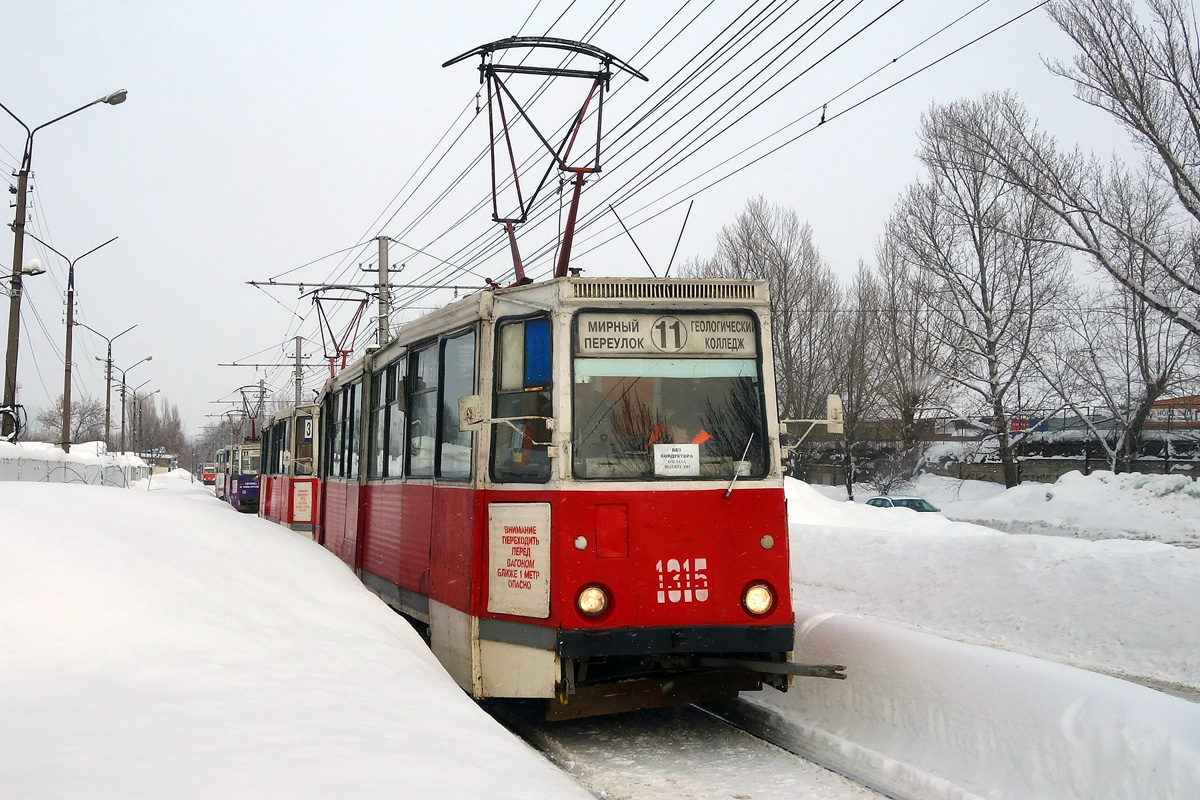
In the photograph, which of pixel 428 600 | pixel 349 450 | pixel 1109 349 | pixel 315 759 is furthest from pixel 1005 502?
pixel 315 759

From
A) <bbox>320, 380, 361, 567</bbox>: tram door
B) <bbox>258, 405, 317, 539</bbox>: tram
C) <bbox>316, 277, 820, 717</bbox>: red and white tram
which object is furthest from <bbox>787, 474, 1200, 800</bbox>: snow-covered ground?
<bbox>258, 405, 317, 539</bbox>: tram

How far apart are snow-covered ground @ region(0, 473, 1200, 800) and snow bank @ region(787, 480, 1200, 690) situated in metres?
0.04

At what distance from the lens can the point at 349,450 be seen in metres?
11.3

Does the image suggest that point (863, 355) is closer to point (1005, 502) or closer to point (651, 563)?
point (1005, 502)

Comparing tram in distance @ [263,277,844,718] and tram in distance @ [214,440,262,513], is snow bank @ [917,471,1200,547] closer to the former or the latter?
tram in distance @ [263,277,844,718]

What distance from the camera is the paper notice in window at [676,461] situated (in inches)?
252

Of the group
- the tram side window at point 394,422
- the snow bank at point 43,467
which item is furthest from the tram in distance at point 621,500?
the snow bank at point 43,467

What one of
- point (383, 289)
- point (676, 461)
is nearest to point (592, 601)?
point (676, 461)

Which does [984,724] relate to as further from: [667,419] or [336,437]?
[336,437]

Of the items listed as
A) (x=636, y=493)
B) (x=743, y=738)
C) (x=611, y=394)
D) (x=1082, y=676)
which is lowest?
(x=743, y=738)

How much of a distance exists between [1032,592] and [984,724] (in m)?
5.63

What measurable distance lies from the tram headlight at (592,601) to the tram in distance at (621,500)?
12 millimetres

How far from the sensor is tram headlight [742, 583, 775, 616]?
635 cm

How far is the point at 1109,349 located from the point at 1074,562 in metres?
23.7
